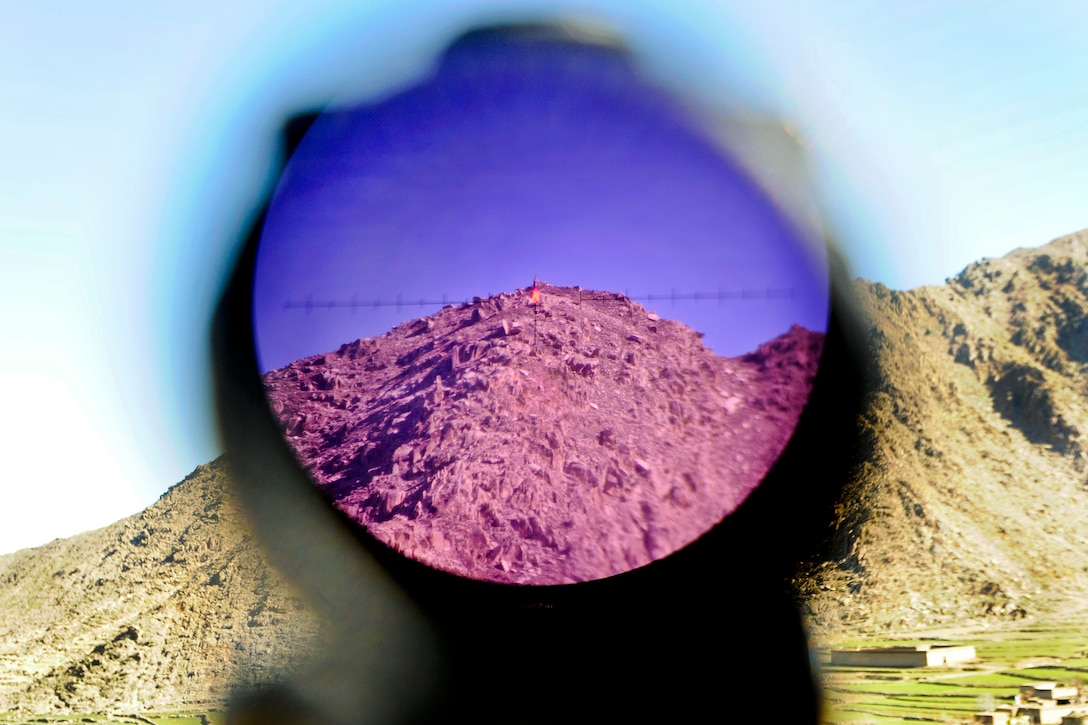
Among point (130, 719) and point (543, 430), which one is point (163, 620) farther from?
point (543, 430)

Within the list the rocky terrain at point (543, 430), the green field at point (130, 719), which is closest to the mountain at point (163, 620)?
the green field at point (130, 719)

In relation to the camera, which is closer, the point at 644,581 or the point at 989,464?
the point at 644,581

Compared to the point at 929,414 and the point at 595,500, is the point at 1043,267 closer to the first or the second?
the point at 929,414

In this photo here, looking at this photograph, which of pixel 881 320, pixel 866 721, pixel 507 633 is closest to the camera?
pixel 866 721

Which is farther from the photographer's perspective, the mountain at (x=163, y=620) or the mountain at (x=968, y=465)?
the mountain at (x=163, y=620)

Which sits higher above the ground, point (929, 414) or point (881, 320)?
point (881, 320)

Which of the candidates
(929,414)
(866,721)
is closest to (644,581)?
(866,721)

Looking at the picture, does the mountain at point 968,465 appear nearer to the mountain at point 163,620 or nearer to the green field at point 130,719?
the mountain at point 163,620
